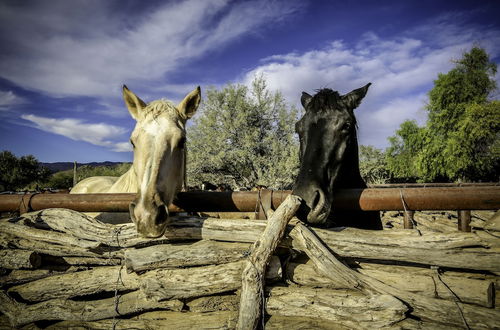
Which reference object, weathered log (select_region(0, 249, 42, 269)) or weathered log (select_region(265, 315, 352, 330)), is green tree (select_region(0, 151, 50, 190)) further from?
weathered log (select_region(265, 315, 352, 330))

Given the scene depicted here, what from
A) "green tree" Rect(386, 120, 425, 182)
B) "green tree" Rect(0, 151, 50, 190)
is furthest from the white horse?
"green tree" Rect(0, 151, 50, 190)

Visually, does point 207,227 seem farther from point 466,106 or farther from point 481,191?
point 466,106

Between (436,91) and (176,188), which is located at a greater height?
(436,91)

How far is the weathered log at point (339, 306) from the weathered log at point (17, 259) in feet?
8.41

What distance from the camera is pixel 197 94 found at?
277 cm

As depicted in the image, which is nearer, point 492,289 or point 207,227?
point 492,289

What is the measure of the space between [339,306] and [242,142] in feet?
59.5

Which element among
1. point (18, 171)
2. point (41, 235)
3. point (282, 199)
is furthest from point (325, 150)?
point (18, 171)

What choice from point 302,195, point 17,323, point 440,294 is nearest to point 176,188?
point 302,195

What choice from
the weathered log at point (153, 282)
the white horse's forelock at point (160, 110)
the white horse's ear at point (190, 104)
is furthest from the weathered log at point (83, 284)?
the white horse's ear at point (190, 104)

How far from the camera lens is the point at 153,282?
2.19m

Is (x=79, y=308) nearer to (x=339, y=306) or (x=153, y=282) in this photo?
(x=153, y=282)

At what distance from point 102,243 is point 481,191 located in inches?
138

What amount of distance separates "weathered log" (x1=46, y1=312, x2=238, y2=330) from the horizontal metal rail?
96 cm
